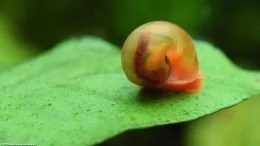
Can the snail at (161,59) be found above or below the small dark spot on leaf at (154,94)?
above

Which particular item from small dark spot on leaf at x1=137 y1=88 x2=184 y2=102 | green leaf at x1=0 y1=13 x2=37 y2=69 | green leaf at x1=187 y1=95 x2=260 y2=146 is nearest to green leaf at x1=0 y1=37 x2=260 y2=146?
small dark spot on leaf at x1=137 y1=88 x2=184 y2=102

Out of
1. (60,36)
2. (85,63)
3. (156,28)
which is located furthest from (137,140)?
(60,36)

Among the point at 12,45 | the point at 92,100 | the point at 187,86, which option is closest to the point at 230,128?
the point at 187,86

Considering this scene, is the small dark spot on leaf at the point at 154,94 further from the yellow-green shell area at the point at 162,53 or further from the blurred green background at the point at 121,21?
the blurred green background at the point at 121,21

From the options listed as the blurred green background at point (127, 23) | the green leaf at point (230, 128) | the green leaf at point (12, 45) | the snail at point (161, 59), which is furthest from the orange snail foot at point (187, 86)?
the green leaf at point (12, 45)

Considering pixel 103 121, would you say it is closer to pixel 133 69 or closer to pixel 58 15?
pixel 133 69

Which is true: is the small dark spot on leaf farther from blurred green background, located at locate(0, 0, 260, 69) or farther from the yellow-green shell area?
blurred green background, located at locate(0, 0, 260, 69)
